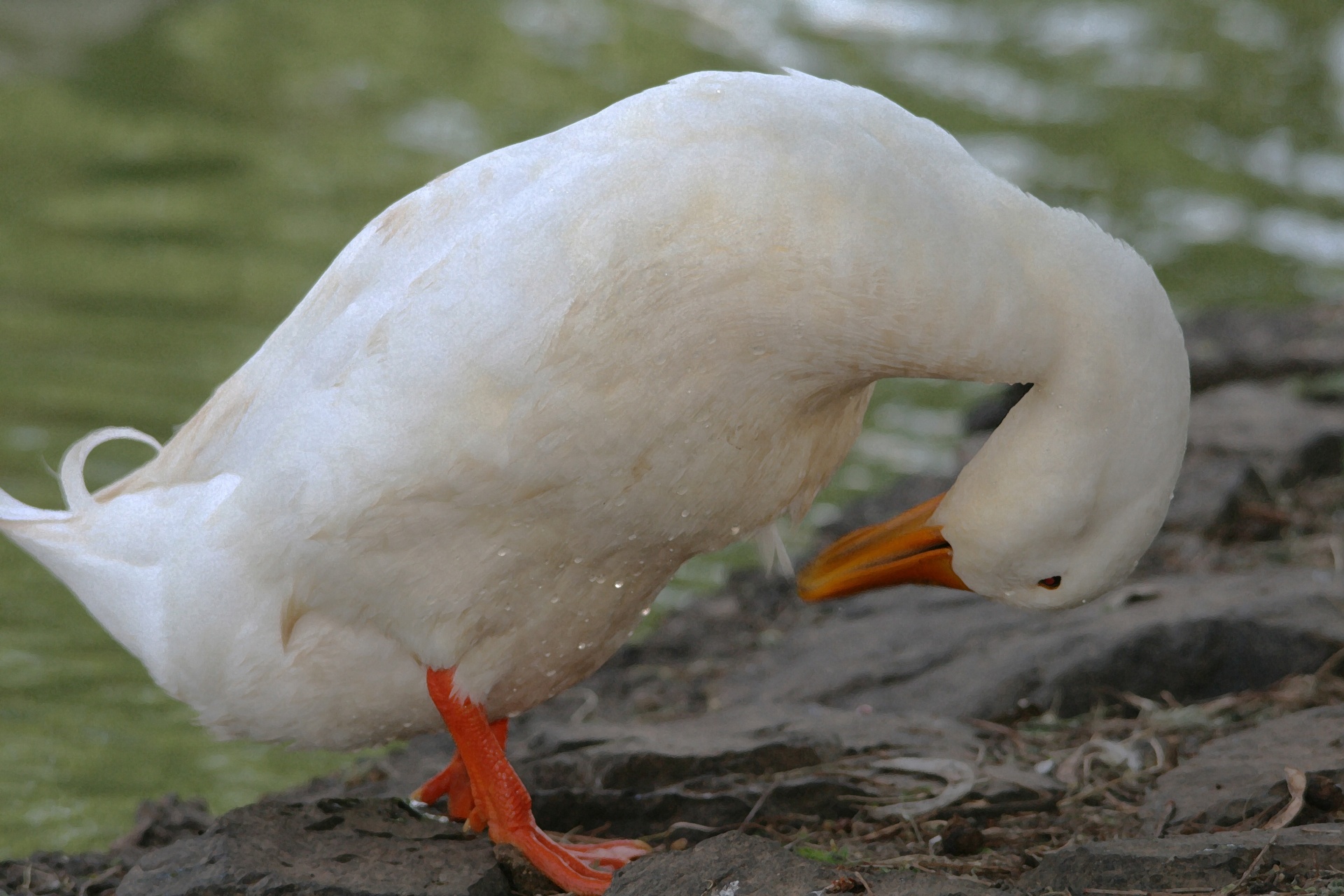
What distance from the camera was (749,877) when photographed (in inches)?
129

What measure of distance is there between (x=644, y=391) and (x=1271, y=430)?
4738 mm

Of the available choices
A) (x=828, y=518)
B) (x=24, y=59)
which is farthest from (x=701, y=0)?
(x=828, y=518)

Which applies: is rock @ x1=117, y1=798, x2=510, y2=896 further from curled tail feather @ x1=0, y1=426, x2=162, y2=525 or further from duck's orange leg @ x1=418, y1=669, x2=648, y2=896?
curled tail feather @ x1=0, y1=426, x2=162, y2=525

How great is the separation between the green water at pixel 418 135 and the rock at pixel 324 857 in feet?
8.35

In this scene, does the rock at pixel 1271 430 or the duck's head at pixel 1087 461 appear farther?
the rock at pixel 1271 430

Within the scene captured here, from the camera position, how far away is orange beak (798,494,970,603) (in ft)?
12.5

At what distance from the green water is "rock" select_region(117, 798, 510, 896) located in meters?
2.54

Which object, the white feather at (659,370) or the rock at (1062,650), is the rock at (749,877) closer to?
the white feather at (659,370)

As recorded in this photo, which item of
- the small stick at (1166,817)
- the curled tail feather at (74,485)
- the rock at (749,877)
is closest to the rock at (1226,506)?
the small stick at (1166,817)

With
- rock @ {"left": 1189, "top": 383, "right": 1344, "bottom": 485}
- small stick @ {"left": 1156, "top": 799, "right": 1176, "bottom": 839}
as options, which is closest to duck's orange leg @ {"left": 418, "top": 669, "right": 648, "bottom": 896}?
small stick @ {"left": 1156, "top": 799, "right": 1176, "bottom": 839}

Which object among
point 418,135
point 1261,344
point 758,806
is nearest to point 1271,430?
point 1261,344

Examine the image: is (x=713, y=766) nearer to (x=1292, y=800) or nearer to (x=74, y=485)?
(x=1292, y=800)

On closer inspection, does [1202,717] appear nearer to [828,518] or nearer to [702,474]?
[702,474]

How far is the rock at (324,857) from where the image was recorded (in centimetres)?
353
